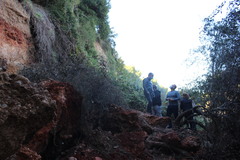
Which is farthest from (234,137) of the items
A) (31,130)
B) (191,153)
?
(31,130)

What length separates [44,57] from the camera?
7.24 m

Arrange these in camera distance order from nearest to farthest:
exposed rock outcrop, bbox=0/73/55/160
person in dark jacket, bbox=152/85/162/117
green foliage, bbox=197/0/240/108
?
exposed rock outcrop, bbox=0/73/55/160 < green foliage, bbox=197/0/240/108 < person in dark jacket, bbox=152/85/162/117

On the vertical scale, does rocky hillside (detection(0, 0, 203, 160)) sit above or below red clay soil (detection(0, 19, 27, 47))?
below

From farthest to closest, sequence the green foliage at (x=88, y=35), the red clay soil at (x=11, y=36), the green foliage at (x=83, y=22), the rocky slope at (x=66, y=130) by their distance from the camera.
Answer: the green foliage at (x=83, y=22) → the green foliage at (x=88, y=35) → the red clay soil at (x=11, y=36) → the rocky slope at (x=66, y=130)

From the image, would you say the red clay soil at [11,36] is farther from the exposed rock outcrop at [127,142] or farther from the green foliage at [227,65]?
the green foliage at [227,65]

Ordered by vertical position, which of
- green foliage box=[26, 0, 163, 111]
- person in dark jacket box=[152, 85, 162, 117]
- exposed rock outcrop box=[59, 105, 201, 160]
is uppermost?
green foliage box=[26, 0, 163, 111]

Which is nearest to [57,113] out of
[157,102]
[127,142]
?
[127,142]

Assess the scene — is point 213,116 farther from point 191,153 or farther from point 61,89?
point 61,89

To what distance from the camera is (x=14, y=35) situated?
21.3 feet

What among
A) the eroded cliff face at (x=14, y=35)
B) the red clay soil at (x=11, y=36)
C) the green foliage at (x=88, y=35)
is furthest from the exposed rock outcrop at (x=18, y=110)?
the red clay soil at (x=11, y=36)

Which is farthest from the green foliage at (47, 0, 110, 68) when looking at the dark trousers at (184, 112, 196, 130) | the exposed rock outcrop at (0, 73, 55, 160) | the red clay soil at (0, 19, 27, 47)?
the exposed rock outcrop at (0, 73, 55, 160)

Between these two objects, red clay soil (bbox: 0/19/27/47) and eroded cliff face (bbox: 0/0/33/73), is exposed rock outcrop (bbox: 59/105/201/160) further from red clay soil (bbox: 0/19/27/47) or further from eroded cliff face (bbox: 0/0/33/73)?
red clay soil (bbox: 0/19/27/47)

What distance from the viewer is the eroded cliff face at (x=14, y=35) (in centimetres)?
596

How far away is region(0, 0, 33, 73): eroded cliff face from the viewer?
596 cm
